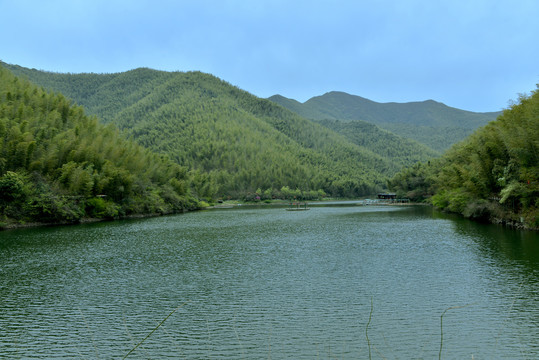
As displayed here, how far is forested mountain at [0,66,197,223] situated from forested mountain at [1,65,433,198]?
2798cm

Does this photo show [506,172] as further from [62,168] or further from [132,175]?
[132,175]

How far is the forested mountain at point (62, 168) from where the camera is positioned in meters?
35.8

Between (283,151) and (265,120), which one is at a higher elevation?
(265,120)

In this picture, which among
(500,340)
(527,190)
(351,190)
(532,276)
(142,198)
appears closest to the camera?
(500,340)

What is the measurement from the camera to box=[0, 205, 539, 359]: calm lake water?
30.3 ft

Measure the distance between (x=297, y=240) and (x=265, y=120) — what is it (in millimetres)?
158794

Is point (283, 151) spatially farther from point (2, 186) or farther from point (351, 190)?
point (2, 186)

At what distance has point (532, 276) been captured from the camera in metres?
15.2

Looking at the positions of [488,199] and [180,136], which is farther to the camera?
[180,136]

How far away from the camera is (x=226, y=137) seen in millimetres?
137375

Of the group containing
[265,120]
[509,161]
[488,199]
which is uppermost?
[265,120]

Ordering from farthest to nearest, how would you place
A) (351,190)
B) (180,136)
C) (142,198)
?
1. (180,136)
2. (351,190)
3. (142,198)

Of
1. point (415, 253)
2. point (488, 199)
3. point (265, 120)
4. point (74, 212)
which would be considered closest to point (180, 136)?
point (265, 120)

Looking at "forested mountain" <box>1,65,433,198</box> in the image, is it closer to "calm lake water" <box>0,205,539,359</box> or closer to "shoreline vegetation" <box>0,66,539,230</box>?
"shoreline vegetation" <box>0,66,539,230</box>
